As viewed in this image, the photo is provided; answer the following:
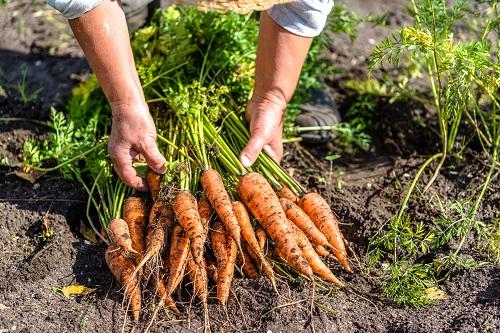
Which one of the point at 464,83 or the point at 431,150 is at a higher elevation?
the point at 464,83

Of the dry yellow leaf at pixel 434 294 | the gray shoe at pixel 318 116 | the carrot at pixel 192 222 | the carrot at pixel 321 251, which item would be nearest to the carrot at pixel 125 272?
the carrot at pixel 192 222

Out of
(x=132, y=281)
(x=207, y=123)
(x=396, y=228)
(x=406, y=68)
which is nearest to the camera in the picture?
(x=132, y=281)

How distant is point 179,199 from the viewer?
8.30 feet

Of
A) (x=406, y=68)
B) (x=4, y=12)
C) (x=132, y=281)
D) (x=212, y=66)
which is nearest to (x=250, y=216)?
(x=132, y=281)

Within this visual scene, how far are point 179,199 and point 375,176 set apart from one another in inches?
38.0

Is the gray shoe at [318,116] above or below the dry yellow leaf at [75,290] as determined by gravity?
above

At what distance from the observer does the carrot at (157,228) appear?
245 cm

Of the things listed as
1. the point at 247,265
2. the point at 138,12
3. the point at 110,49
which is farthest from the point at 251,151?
the point at 138,12

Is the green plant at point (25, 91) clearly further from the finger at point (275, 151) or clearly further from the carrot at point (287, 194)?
the carrot at point (287, 194)

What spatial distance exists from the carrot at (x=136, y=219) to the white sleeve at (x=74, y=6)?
2.33 feet

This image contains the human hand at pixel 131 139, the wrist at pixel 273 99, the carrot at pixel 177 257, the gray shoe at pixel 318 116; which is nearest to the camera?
the carrot at pixel 177 257

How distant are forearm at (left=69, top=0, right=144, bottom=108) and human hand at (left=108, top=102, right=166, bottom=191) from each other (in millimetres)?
31

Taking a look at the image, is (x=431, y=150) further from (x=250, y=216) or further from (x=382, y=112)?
(x=250, y=216)

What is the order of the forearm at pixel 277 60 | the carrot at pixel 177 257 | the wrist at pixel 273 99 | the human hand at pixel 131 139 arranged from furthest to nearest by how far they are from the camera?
1. the wrist at pixel 273 99
2. the forearm at pixel 277 60
3. the human hand at pixel 131 139
4. the carrot at pixel 177 257
